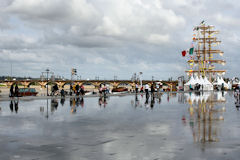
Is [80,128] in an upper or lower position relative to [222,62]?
lower

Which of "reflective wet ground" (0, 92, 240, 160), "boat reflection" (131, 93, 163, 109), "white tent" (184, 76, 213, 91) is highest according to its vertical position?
"white tent" (184, 76, 213, 91)

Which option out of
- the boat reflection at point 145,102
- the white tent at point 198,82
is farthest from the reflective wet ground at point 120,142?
the white tent at point 198,82

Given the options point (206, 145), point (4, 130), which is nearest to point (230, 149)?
point (206, 145)

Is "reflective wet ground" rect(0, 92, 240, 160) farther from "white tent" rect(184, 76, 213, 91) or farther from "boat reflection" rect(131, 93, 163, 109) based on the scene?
"white tent" rect(184, 76, 213, 91)

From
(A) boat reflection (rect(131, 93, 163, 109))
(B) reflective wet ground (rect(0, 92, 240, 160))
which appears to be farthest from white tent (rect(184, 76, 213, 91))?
(B) reflective wet ground (rect(0, 92, 240, 160))

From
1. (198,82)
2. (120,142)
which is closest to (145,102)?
(120,142)

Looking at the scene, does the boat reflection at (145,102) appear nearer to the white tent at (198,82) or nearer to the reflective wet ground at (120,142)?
the reflective wet ground at (120,142)

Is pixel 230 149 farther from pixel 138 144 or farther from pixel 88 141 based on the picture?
pixel 88 141

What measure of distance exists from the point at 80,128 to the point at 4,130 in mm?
2886

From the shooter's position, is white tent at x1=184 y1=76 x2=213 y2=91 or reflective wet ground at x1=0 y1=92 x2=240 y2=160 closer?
reflective wet ground at x1=0 y1=92 x2=240 y2=160

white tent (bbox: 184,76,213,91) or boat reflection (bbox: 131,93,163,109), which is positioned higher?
white tent (bbox: 184,76,213,91)

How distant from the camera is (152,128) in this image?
41.3ft

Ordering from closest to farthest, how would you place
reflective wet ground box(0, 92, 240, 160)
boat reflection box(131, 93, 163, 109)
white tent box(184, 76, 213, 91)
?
reflective wet ground box(0, 92, 240, 160) → boat reflection box(131, 93, 163, 109) → white tent box(184, 76, 213, 91)

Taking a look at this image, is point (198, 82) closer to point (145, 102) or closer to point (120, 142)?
point (145, 102)
